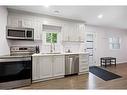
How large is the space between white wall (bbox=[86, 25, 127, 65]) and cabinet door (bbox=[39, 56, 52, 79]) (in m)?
3.32

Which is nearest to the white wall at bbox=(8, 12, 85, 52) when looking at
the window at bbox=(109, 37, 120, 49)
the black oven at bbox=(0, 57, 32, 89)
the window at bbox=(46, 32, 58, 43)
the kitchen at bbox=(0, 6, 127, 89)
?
the kitchen at bbox=(0, 6, 127, 89)

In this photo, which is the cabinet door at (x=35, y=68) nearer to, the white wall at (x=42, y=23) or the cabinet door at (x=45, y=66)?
the cabinet door at (x=45, y=66)

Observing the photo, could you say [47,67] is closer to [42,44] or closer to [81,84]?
[42,44]

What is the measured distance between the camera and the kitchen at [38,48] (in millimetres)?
3230

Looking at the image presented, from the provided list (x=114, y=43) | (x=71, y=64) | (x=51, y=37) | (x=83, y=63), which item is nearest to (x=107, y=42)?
(x=114, y=43)

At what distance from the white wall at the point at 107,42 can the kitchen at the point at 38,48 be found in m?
1.71

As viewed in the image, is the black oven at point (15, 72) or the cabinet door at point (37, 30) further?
the cabinet door at point (37, 30)

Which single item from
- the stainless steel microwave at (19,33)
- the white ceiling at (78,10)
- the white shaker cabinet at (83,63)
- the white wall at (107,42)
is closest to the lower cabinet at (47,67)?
the stainless steel microwave at (19,33)

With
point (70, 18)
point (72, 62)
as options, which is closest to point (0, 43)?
point (72, 62)

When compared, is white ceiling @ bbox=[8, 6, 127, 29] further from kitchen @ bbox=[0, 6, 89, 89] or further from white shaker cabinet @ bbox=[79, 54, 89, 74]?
white shaker cabinet @ bbox=[79, 54, 89, 74]

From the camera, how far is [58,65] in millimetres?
4270

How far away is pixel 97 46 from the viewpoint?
692 cm

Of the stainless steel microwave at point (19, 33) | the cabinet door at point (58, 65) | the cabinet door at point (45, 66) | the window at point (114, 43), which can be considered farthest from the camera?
the window at point (114, 43)
